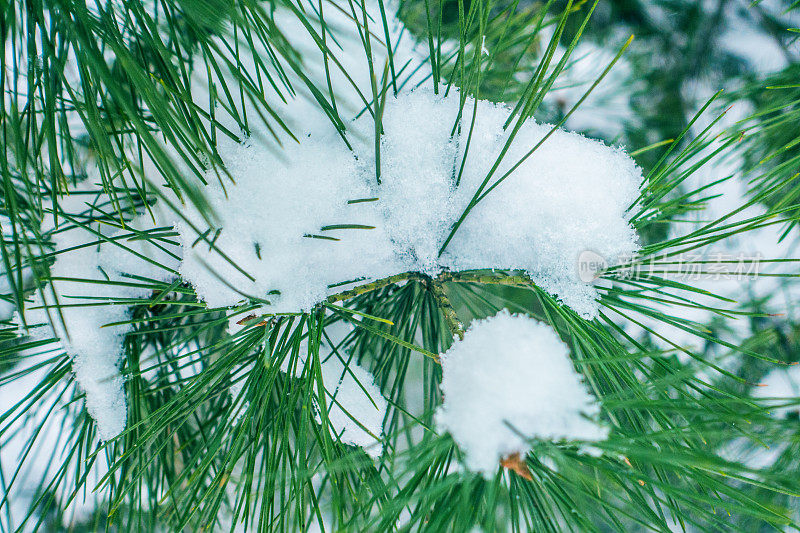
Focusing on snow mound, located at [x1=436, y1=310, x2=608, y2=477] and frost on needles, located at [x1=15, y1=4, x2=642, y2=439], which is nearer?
snow mound, located at [x1=436, y1=310, x2=608, y2=477]

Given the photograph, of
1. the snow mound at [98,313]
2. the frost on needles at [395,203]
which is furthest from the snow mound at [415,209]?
the snow mound at [98,313]

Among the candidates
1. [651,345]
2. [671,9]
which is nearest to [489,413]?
[651,345]

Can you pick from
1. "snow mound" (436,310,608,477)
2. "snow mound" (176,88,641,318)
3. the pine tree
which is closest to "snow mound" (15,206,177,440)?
the pine tree

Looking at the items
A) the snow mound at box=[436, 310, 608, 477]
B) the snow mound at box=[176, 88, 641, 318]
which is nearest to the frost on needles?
the snow mound at box=[176, 88, 641, 318]

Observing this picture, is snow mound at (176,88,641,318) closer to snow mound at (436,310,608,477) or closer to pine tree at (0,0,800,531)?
pine tree at (0,0,800,531)

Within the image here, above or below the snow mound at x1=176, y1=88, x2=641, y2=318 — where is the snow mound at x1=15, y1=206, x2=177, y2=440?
below

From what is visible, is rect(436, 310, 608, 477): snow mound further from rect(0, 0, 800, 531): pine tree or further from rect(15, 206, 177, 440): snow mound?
rect(15, 206, 177, 440): snow mound

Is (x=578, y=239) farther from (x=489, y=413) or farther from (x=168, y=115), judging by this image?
(x=168, y=115)
